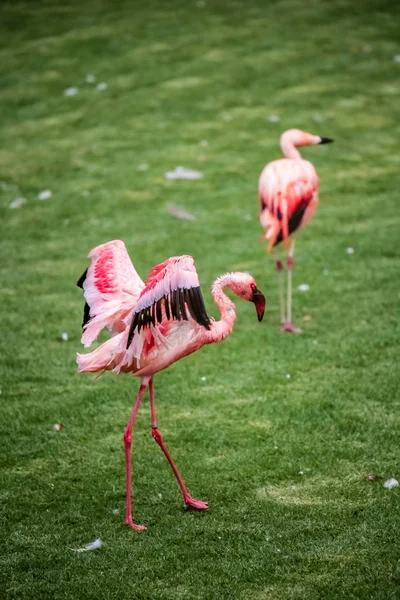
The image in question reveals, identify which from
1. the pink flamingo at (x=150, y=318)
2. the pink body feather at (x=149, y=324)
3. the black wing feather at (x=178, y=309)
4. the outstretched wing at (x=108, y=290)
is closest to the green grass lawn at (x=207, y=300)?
the pink flamingo at (x=150, y=318)

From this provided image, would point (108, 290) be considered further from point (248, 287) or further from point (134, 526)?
point (134, 526)

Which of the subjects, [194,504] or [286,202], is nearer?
[194,504]

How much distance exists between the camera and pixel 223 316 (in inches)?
178

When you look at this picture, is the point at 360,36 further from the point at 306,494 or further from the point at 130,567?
the point at 130,567

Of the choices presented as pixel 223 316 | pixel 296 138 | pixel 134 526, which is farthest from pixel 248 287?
pixel 296 138

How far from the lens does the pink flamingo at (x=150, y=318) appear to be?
396 cm

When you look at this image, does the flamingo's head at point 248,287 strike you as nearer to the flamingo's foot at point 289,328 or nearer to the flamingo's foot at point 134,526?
the flamingo's foot at point 134,526

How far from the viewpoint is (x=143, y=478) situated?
483cm

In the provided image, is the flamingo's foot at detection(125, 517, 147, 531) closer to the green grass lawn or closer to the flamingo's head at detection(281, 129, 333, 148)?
the green grass lawn

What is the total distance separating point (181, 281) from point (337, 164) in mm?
6552

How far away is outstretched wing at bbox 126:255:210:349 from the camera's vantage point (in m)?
3.92

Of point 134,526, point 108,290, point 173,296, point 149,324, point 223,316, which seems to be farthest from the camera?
point 108,290

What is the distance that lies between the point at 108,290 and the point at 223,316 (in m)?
0.66

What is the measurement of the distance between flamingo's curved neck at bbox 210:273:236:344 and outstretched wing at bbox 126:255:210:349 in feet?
1.35
